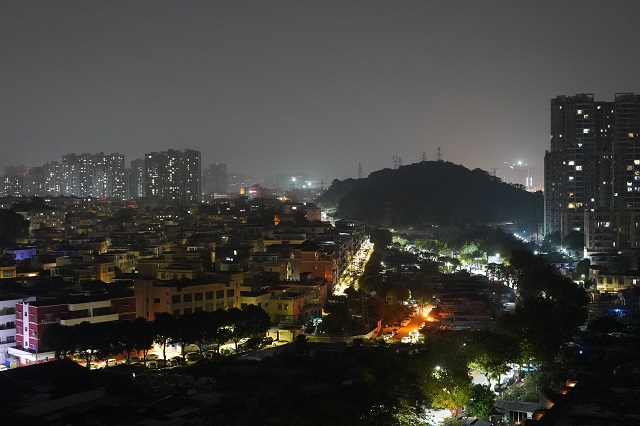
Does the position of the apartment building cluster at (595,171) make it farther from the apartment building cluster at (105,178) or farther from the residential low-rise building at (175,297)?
the apartment building cluster at (105,178)

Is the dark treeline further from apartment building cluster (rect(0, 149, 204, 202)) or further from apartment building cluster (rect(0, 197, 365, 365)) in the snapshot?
apartment building cluster (rect(0, 149, 204, 202))

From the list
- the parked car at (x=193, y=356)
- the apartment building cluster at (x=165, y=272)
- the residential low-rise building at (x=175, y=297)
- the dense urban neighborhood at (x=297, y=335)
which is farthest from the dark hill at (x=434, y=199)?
the parked car at (x=193, y=356)

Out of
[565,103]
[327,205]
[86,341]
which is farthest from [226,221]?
[86,341]

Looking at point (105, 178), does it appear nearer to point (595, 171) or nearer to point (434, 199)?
point (434, 199)

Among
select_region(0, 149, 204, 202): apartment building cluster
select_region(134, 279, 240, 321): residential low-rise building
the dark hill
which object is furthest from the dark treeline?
select_region(0, 149, 204, 202): apartment building cluster

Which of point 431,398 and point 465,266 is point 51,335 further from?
point 465,266

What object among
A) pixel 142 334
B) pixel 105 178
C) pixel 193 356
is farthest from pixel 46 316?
pixel 105 178
